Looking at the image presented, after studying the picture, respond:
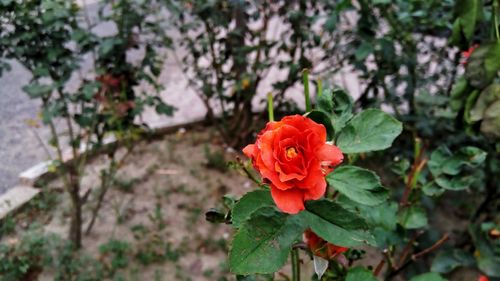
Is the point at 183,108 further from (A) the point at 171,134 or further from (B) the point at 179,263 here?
(B) the point at 179,263

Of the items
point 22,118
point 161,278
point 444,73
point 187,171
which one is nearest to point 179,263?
point 161,278

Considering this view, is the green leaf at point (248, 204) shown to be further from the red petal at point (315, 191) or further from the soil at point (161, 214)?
the soil at point (161, 214)

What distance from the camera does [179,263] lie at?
2.33 metres

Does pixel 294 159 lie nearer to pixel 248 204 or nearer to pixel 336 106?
pixel 248 204

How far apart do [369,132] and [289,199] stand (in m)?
0.25

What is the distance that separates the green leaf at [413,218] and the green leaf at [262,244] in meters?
0.62

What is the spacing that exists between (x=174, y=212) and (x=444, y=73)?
1539 millimetres

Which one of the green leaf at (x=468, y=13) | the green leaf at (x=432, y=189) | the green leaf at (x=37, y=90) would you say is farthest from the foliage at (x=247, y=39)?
the green leaf at (x=432, y=189)

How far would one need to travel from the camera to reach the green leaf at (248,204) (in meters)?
0.74

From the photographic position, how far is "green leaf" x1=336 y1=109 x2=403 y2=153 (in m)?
0.84

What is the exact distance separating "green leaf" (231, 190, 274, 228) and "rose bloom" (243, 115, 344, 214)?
68mm

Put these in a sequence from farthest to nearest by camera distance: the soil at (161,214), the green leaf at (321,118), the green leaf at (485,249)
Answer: the soil at (161,214)
the green leaf at (485,249)
the green leaf at (321,118)

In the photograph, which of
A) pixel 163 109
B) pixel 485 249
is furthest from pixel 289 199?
pixel 163 109

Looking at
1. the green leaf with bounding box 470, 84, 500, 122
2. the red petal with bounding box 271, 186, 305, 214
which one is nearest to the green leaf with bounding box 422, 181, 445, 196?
the green leaf with bounding box 470, 84, 500, 122
